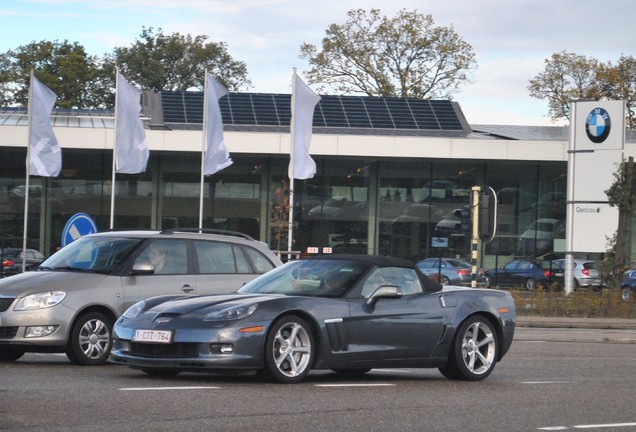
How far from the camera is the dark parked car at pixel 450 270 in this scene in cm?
4997

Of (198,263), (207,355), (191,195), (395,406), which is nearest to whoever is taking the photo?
(395,406)

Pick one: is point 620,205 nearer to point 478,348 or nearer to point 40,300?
point 478,348

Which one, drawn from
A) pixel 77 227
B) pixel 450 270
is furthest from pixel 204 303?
pixel 450 270

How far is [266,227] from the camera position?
2103 inches

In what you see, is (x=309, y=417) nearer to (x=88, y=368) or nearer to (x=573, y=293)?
(x=88, y=368)

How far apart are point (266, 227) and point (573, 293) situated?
1987cm

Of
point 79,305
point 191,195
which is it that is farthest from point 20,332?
point 191,195

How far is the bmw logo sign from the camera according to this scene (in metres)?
40.0

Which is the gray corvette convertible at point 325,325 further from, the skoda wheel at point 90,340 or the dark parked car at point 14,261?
the dark parked car at point 14,261

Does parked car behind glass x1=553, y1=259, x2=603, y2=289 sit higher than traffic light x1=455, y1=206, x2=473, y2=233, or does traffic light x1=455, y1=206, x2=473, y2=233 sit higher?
traffic light x1=455, y1=206, x2=473, y2=233

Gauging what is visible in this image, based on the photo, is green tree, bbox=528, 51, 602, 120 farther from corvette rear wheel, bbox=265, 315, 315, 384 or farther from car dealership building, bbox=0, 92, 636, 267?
corvette rear wheel, bbox=265, 315, 315, 384

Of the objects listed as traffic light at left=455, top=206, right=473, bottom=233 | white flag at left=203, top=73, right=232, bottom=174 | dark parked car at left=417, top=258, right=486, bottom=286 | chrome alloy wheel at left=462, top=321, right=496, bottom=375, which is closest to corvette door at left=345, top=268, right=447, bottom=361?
chrome alloy wheel at left=462, top=321, right=496, bottom=375

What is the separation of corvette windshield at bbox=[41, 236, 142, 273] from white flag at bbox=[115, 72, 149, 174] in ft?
71.7

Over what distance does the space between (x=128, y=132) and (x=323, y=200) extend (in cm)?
1756
